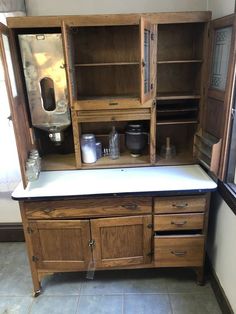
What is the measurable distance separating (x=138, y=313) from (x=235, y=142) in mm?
1192

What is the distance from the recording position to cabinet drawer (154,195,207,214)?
5.55 ft

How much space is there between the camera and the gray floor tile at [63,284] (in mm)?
1896

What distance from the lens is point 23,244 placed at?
2.38 m

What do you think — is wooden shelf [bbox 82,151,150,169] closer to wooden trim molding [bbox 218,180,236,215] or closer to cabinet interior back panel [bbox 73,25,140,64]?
wooden trim molding [bbox 218,180,236,215]

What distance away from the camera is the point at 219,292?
175cm

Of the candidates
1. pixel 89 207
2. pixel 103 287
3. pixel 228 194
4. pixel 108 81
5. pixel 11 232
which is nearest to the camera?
pixel 228 194

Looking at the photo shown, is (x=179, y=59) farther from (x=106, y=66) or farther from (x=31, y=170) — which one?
(x=31, y=170)

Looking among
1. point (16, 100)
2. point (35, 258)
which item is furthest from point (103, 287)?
point (16, 100)

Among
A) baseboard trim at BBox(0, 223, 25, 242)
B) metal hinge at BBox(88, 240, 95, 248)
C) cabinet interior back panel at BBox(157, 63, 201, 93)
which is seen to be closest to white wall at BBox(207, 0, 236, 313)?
cabinet interior back panel at BBox(157, 63, 201, 93)

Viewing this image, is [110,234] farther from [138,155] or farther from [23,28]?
[23,28]

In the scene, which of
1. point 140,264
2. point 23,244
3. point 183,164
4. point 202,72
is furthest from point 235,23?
point 23,244

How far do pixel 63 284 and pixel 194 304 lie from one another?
896mm

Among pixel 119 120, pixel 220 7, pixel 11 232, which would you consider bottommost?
pixel 11 232

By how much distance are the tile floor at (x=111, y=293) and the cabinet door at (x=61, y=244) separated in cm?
21
